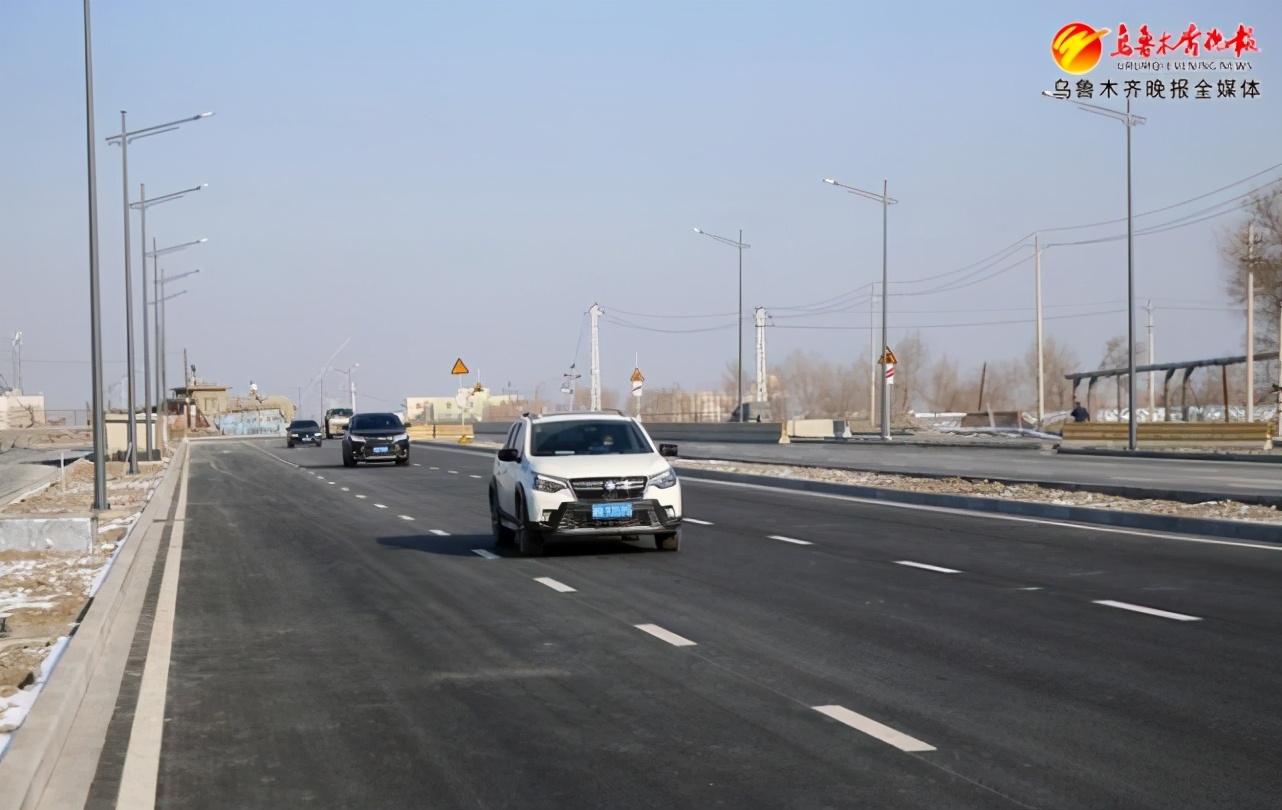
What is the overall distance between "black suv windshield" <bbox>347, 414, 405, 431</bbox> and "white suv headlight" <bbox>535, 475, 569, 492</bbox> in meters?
29.9

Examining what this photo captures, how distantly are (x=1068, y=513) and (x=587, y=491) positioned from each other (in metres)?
8.41

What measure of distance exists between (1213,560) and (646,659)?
26.6 ft

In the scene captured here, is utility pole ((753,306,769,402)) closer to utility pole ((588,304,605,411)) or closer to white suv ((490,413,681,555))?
utility pole ((588,304,605,411))

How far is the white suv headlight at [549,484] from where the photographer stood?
16250mm

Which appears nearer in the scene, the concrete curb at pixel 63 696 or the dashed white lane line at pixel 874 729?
the concrete curb at pixel 63 696

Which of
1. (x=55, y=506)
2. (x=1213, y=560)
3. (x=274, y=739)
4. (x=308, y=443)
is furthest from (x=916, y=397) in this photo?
(x=274, y=739)

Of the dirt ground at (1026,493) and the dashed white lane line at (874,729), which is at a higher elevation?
the dirt ground at (1026,493)

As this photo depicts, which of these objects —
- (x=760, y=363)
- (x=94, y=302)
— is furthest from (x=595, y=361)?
(x=94, y=302)

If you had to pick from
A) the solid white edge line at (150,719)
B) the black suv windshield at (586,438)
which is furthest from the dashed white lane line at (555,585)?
the solid white edge line at (150,719)

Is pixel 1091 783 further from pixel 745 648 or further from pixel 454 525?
pixel 454 525

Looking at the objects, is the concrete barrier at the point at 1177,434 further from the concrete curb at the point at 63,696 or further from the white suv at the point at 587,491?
the concrete curb at the point at 63,696

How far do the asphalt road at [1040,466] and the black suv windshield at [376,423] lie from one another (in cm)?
1022

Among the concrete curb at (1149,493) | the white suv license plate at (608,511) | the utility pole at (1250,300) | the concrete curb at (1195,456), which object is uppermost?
the utility pole at (1250,300)

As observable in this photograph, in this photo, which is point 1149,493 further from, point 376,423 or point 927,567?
point 376,423
